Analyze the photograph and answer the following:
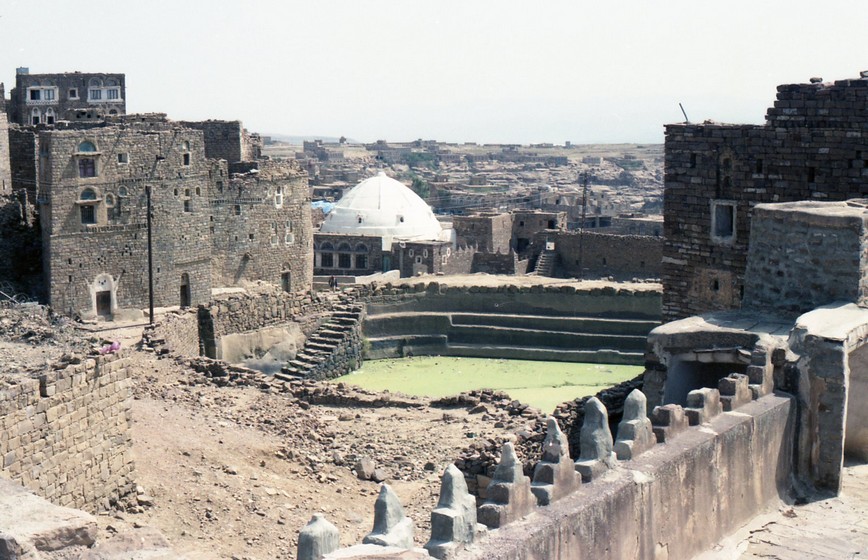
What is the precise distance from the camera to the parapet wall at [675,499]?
721 cm

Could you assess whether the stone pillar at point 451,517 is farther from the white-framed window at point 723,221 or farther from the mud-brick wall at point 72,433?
the white-framed window at point 723,221

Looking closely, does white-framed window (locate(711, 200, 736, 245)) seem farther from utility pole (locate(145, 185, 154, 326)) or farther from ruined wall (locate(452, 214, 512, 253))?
ruined wall (locate(452, 214, 512, 253))

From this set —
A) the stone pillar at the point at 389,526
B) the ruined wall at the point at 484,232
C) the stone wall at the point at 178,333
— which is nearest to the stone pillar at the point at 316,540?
the stone pillar at the point at 389,526

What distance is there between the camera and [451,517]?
21.3 ft

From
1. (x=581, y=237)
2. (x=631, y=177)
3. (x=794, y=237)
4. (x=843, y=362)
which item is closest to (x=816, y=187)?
(x=794, y=237)

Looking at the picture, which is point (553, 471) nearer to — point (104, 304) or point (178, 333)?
point (178, 333)

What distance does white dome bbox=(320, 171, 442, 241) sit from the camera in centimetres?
4925

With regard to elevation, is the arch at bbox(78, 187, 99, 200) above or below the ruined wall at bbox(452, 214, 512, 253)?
above

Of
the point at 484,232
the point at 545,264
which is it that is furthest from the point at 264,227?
the point at 484,232

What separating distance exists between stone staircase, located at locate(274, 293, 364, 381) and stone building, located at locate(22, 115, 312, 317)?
3.37 metres

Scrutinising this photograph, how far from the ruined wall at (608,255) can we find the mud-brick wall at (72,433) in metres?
30.4

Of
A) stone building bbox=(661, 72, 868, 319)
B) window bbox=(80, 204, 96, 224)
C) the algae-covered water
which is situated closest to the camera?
stone building bbox=(661, 72, 868, 319)

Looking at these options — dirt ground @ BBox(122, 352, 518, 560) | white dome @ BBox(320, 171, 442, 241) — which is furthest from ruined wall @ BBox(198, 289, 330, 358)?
white dome @ BBox(320, 171, 442, 241)

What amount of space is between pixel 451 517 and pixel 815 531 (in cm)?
431
